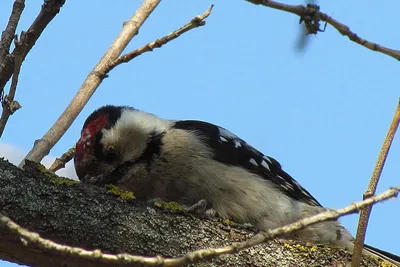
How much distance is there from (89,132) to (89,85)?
0.57 meters

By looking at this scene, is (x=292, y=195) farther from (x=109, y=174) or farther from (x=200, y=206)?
(x=109, y=174)

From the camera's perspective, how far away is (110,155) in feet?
13.3

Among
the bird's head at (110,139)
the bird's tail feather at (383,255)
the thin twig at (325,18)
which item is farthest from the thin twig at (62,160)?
the thin twig at (325,18)

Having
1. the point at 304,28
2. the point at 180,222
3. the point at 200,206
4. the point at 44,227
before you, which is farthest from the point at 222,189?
the point at 304,28

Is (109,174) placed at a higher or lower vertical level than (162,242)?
higher

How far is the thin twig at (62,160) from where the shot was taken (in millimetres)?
3814

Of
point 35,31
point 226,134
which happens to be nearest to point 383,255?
point 226,134

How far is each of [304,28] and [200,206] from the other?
1.64 metres

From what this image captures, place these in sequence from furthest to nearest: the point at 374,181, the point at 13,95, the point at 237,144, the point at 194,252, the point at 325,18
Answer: the point at 237,144 → the point at 13,95 → the point at 374,181 → the point at 325,18 → the point at 194,252

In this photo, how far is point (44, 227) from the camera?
2590mm

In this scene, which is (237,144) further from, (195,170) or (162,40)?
(162,40)

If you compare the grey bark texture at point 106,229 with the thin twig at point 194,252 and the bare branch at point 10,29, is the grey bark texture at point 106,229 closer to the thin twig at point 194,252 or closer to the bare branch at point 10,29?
the thin twig at point 194,252

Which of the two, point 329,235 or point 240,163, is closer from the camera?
point 329,235

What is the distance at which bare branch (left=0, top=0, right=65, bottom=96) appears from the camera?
A: 3.20 m
